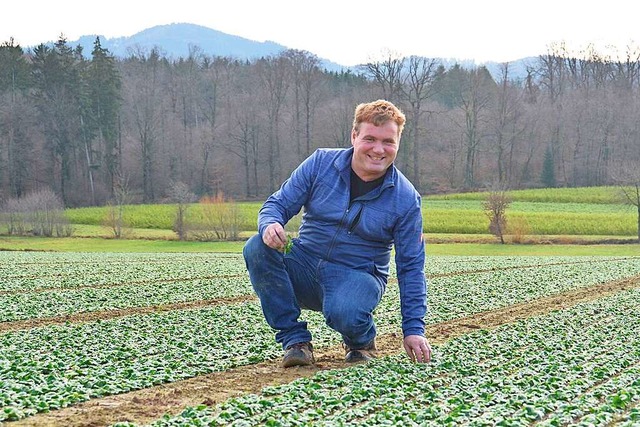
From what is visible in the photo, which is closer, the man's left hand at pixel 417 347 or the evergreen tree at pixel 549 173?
the man's left hand at pixel 417 347

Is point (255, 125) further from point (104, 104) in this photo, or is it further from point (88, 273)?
point (88, 273)

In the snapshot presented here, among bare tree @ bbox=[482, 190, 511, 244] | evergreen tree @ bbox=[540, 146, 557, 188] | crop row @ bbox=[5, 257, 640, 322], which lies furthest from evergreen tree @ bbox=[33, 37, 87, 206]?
crop row @ bbox=[5, 257, 640, 322]

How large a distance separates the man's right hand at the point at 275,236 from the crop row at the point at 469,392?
1.33 metres

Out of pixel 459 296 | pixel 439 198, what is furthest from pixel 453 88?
pixel 459 296

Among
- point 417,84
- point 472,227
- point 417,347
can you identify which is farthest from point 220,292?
point 417,84

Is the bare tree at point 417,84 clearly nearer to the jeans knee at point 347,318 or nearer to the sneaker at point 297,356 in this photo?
the sneaker at point 297,356

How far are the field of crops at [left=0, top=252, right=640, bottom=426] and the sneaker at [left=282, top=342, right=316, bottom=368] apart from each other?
4.0 inches

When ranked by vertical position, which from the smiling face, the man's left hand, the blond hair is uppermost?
the blond hair

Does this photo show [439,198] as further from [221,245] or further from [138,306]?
[138,306]

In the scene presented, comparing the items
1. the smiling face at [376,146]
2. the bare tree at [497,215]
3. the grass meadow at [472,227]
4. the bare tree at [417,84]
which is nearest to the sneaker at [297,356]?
the smiling face at [376,146]

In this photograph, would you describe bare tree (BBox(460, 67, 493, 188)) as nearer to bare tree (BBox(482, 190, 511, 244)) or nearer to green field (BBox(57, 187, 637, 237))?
green field (BBox(57, 187, 637, 237))

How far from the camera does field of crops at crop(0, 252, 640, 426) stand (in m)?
6.74

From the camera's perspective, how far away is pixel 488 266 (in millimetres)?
29828

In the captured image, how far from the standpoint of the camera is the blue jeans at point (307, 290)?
27.6 feet
